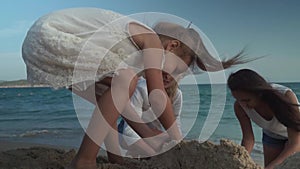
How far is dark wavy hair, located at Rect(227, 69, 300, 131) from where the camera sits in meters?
2.81

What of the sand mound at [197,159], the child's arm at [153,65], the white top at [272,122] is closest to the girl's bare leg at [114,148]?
the sand mound at [197,159]

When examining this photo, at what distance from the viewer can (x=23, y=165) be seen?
2.59 m

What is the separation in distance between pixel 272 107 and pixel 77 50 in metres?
1.41

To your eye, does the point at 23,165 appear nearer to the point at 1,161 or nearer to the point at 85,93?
the point at 1,161

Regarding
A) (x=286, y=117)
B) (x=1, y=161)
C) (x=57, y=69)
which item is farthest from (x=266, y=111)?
(x=1, y=161)

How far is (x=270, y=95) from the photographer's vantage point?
2.84 meters

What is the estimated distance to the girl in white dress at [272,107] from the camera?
2.79m

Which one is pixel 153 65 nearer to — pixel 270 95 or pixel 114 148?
pixel 114 148

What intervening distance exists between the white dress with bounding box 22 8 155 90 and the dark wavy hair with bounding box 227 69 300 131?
3.00ft

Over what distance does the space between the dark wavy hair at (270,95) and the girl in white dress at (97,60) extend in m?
0.78

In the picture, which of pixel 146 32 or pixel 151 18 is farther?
pixel 151 18

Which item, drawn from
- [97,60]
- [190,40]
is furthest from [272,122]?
[97,60]

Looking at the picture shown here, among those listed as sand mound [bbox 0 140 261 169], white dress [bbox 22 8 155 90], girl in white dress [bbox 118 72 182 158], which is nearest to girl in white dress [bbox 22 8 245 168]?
white dress [bbox 22 8 155 90]

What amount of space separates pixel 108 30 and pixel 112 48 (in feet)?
0.30
